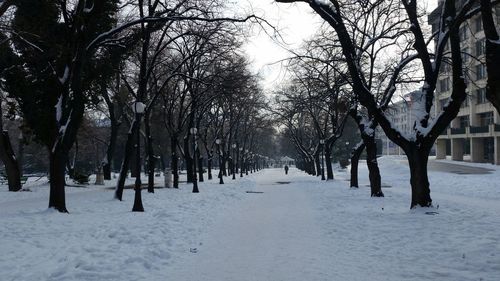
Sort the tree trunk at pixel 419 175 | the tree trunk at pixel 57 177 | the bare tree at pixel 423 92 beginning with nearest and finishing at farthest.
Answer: the bare tree at pixel 423 92 → the tree trunk at pixel 419 175 → the tree trunk at pixel 57 177

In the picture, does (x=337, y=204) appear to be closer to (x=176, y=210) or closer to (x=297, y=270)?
(x=176, y=210)

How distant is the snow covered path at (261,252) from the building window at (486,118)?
50.6m

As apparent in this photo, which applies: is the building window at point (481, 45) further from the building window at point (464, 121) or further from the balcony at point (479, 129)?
the building window at point (464, 121)

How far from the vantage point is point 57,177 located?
523 inches

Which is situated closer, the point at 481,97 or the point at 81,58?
the point at 81,58

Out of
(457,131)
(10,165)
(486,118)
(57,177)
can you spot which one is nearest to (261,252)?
(57,177)

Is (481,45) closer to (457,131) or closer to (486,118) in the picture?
(486,118)

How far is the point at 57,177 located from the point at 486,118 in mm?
56739

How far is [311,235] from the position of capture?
1023cm

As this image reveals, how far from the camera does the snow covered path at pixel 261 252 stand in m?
6.70

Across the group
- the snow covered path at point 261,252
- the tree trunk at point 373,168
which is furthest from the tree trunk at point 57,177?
the tree trunk at point 373,168

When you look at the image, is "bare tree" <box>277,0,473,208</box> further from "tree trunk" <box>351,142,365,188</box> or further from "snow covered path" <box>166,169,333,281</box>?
"tree trunk" <box>351,142,365,188</box>

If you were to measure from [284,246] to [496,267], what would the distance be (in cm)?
373

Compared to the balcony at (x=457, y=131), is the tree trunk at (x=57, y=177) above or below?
below
